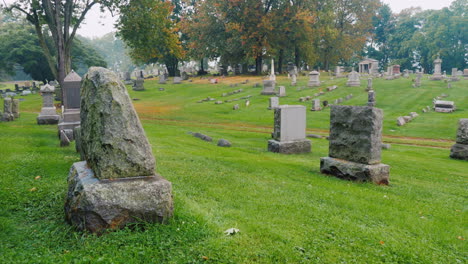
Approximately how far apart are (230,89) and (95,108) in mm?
34615

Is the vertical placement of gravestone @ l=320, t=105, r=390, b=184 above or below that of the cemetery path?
above

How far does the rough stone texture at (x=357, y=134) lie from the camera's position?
812 centimetres

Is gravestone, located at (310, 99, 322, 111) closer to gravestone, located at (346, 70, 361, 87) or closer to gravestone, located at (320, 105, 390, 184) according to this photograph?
gravestone, located at (346, 70, 361, 87)

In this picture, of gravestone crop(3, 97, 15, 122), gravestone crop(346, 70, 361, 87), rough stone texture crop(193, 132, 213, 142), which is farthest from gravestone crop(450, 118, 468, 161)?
gravestone crop(346, 70, 361, 87)

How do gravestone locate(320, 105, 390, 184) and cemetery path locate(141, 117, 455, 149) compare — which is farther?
cemetery path locate(141, 117, 455, 149)

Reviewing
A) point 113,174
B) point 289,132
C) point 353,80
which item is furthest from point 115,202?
point 353,80

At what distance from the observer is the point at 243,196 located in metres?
5.90

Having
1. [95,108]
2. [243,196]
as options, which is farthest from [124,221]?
[243,196]

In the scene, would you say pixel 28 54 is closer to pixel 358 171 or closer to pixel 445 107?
pixel 445 107

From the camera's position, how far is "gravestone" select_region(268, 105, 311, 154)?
12648mm

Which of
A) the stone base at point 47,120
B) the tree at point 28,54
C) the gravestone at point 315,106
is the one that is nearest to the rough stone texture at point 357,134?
the stone base at point 47,120

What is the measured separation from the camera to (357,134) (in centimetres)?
831

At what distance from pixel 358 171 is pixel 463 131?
25.2ft

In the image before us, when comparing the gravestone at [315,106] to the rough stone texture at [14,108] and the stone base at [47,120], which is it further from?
the rough stone texture at [14,108]
